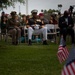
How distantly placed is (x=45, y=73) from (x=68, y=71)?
12.6 feet

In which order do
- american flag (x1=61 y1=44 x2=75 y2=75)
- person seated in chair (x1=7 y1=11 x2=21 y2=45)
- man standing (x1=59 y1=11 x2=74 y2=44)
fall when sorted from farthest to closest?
person seated in chair (x1=7 y1=11 x2=21 y2=45) → man standing (x1=59 y1=11 x2=74 y2=44) → american flag (x1=61 y1=44 x2=75 y2=75)

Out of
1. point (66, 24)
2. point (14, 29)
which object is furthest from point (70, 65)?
point (14, 29)

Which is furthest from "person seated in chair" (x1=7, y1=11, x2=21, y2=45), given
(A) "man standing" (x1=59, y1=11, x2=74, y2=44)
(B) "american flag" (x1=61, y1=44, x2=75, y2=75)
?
(B) "american flag" (x1=61, y1=44, x2=75, y2=75)

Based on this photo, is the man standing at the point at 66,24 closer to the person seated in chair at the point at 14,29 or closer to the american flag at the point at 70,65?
the person seated in chair at the point at 14,29

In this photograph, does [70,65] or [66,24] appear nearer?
[70,65]

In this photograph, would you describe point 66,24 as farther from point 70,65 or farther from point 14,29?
point 70,65

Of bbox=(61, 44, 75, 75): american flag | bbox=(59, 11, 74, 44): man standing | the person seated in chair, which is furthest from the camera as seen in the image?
the person seated in chair

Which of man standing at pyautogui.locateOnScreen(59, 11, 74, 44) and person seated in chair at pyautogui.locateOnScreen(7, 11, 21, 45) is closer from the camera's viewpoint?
man standing at pyautogui.locateOnScreen(59, 11, 74, 44)

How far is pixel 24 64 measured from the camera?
9539mm

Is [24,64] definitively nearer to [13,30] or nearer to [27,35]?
[13,30]

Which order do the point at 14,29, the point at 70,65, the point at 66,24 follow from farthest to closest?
the point at 14,29 < the point at 66,24 < the point at 70,65

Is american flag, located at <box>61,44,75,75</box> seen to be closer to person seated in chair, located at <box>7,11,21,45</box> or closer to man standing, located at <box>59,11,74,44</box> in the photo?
man standing, located at <box>59,11,74,44</box>

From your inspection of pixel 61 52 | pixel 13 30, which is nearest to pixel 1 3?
pixel 13 30

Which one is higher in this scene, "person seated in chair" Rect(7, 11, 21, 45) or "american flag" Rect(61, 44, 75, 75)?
"american flag" Rect(61, 44, 75, 75)
